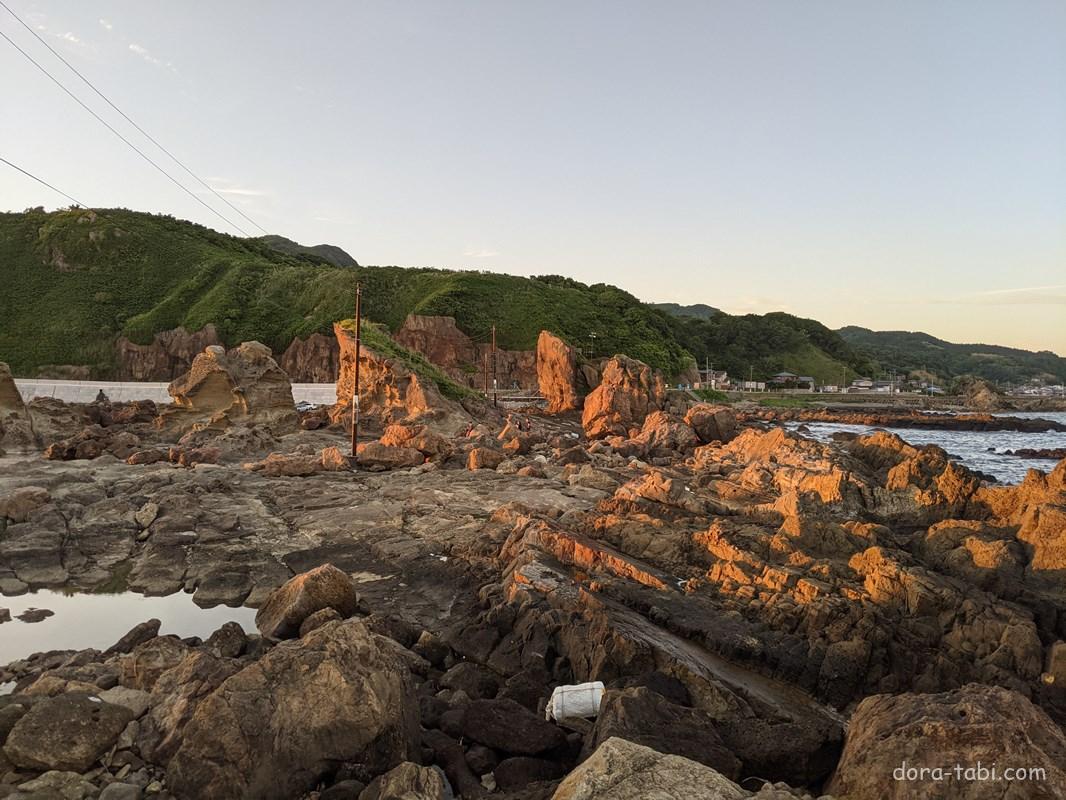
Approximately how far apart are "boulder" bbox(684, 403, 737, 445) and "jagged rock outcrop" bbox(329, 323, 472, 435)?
14009 mm

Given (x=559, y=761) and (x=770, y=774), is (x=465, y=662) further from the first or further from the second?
(x=770, y=774)

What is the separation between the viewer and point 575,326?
87188mm

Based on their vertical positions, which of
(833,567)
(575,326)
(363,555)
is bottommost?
(363,555)

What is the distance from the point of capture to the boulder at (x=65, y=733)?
16.3 feet

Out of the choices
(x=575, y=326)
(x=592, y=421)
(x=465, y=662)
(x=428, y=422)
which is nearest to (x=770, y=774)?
(x=465, y=662)

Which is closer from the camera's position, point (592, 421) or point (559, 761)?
point (559, 761)

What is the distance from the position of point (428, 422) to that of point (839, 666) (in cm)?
2865

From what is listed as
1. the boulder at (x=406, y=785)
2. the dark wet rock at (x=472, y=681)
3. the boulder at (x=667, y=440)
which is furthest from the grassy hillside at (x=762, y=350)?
the boulder at (x=406, y=785)

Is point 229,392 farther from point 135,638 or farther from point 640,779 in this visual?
point 640,779

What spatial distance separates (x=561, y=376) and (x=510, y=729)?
47.6 metres

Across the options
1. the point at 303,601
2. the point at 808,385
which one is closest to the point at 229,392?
the point at 303,601

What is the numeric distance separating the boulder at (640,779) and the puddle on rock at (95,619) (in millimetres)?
7263

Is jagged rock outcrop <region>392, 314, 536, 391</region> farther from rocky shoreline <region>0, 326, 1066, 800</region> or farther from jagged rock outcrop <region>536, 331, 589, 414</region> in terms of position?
rocky shoreline <region>0, 326, 1066, 800</region>

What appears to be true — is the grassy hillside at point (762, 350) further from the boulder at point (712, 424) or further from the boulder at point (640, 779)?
the boulder at point (640, 779)
